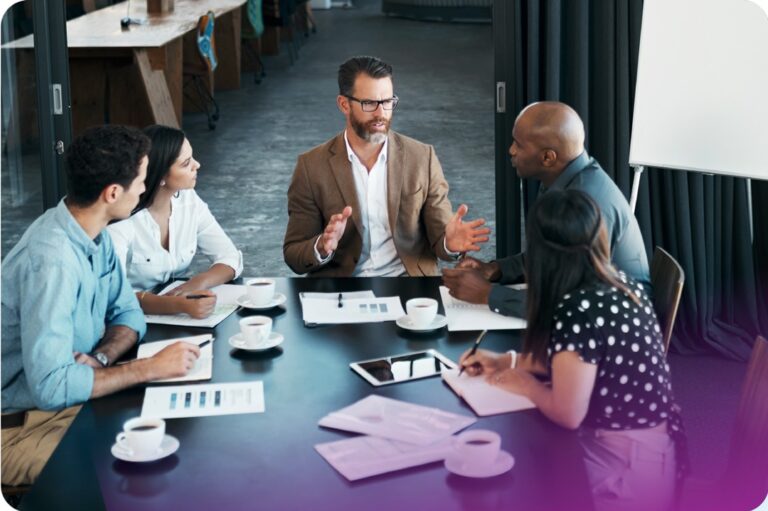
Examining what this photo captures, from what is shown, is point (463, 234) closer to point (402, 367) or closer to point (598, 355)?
point (402, 367)

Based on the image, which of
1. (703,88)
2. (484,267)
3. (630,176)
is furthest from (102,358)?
(630,176)

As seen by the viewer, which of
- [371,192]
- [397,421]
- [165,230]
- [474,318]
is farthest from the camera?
[371,192]

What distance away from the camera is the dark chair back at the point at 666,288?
8.02ft

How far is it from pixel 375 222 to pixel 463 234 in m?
0.50

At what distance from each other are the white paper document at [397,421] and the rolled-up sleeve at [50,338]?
1.78 ft

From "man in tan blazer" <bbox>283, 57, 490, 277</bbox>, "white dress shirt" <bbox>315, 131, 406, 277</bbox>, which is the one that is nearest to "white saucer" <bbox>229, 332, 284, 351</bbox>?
"man in tan blazer" <bbox>283, 57, 490, 277</bbox>

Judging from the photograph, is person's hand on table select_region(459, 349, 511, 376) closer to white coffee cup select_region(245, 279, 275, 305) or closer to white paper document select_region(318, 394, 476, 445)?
white paper document select_region(318, 394, 476, 445)

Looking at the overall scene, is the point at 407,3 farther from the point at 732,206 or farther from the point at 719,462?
the point at 719,462

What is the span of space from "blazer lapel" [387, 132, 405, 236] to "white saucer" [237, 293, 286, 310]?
2.46ft

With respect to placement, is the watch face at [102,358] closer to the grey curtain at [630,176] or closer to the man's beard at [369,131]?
the man's beard at [369,131]

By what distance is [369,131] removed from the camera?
3.43m

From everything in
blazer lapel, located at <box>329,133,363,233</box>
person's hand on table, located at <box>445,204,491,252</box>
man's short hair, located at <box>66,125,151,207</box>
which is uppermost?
man's short hair, located at <box>66,125,151,207</box>

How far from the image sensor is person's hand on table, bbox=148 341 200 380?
88.2 inches

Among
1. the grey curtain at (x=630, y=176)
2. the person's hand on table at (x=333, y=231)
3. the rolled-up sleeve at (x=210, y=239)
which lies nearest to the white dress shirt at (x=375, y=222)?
the person's hand on table at (x=333, y=231)
